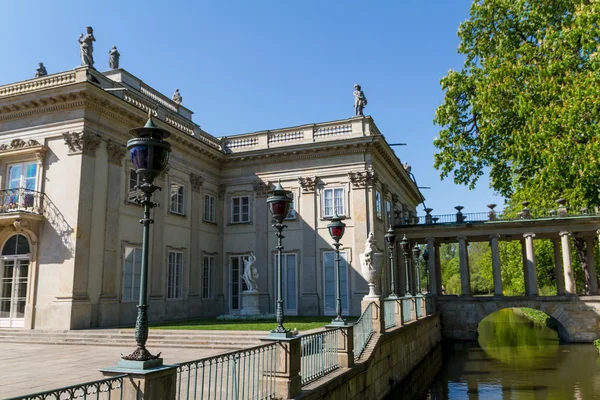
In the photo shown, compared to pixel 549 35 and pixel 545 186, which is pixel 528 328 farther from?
pixel 549 35

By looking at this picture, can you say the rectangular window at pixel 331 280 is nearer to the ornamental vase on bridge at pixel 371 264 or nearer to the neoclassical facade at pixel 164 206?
the neoclassical facade at pixel 164 206

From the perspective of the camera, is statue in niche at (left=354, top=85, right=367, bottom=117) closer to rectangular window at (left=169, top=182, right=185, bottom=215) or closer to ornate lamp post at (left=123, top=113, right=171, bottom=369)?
rectangular window at (left=169, top=182, right=185, bottom=215)

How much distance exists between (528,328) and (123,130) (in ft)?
108

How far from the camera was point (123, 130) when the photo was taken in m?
20.4

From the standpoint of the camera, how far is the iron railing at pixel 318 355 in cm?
887

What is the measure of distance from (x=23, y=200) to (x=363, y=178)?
15267 millimetres

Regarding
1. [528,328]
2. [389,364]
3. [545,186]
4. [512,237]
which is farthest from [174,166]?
[528,328]

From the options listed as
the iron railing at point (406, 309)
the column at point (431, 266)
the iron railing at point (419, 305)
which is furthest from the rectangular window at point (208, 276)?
the column at point (431, 266)

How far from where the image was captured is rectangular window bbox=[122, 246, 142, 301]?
20.0 m

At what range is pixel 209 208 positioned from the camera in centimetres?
2692

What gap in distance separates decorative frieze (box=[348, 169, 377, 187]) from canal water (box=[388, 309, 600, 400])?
8.89 m

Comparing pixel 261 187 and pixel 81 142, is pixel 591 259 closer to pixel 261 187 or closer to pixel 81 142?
pixel 261 187

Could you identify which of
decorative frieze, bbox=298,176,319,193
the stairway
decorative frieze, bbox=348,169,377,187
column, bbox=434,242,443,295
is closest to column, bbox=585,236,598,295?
column, bbox=434,242,443,295

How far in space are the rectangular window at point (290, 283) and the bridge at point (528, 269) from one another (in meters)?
7.57
